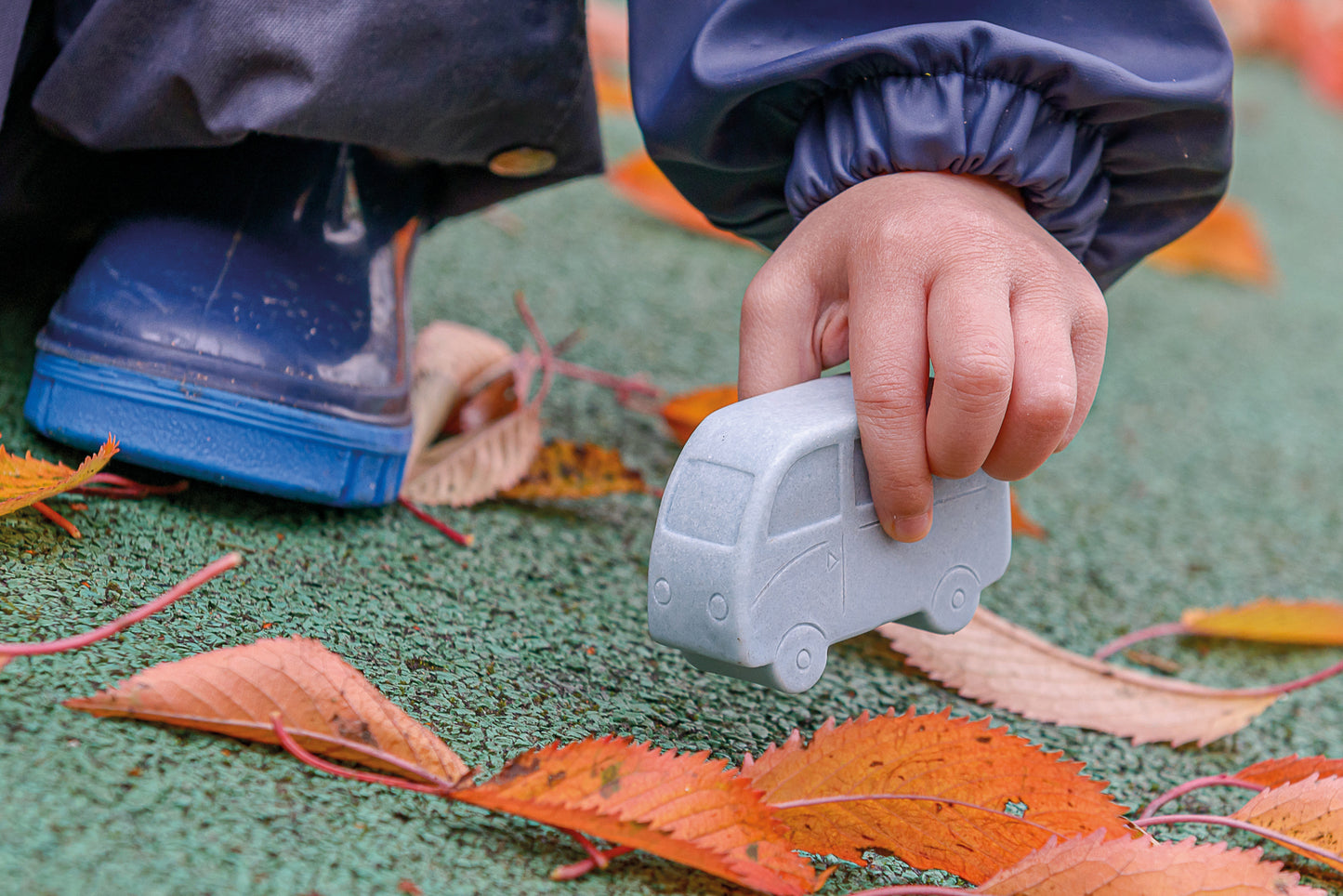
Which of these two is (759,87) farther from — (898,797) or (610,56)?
(610,56)

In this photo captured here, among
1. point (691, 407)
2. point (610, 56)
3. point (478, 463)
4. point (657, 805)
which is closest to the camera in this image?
point (657, 805)

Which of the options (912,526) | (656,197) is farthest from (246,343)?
(656,197)

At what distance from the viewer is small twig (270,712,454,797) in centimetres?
42

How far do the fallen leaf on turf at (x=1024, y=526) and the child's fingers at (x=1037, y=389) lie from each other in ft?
1.20

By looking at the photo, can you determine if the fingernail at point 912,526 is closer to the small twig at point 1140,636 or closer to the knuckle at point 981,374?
the knuckle at point 981,374

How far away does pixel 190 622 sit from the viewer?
496mm

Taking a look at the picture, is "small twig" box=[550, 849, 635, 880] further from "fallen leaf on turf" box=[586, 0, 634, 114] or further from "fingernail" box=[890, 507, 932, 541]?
"fallen leaf on turf" box=[586, 0, 634, 114]

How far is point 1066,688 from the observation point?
66 cm

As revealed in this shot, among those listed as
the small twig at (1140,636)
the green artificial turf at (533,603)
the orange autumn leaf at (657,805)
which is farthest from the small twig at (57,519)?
the small twig at (1140,636)

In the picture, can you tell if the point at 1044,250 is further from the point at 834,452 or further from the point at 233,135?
the point at 233,135

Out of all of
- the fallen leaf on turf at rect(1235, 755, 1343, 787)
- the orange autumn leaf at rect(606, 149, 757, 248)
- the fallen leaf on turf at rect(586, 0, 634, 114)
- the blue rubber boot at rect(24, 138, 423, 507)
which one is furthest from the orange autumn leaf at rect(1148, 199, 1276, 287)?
the blue rubber boot at rect(24, 138, 423, 507)

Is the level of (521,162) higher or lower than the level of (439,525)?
higher

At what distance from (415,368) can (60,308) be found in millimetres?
251

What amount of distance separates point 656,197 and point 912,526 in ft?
3.28
